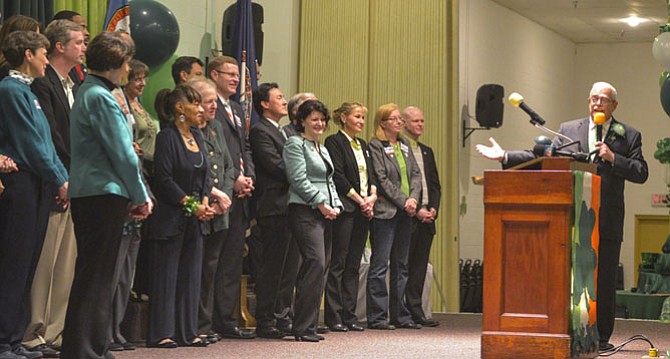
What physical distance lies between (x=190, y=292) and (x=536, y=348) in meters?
1.92

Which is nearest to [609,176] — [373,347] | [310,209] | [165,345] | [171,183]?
[373,347]

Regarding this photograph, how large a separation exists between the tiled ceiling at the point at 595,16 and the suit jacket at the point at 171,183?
26.6 ft

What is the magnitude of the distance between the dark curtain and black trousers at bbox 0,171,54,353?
151cm

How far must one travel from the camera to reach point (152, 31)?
7.14 m

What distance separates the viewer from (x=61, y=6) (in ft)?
22.0

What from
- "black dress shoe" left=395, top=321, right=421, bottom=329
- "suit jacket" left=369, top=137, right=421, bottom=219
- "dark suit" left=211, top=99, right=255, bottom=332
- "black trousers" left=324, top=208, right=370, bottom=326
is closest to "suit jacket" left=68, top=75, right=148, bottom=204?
"dark suit" left=211, top=99, right=255, bottom=332

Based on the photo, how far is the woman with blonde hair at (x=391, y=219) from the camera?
24.9ft

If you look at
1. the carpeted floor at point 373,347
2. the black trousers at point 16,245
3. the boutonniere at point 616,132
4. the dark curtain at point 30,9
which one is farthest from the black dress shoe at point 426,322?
the black trousers at point 16,245

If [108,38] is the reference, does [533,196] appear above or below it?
below

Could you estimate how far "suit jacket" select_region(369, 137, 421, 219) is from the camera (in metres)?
7.57

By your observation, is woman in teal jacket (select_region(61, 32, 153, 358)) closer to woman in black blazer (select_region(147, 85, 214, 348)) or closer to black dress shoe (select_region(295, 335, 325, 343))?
woman in black blazer (select_region(147, 85, 214, 348))

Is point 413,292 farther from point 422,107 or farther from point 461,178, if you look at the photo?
point 461,178

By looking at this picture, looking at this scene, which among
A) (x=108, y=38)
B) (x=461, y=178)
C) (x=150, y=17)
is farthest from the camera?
(x=461, y=178)

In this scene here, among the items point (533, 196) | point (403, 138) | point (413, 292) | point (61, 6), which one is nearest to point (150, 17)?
point (61, 6)
